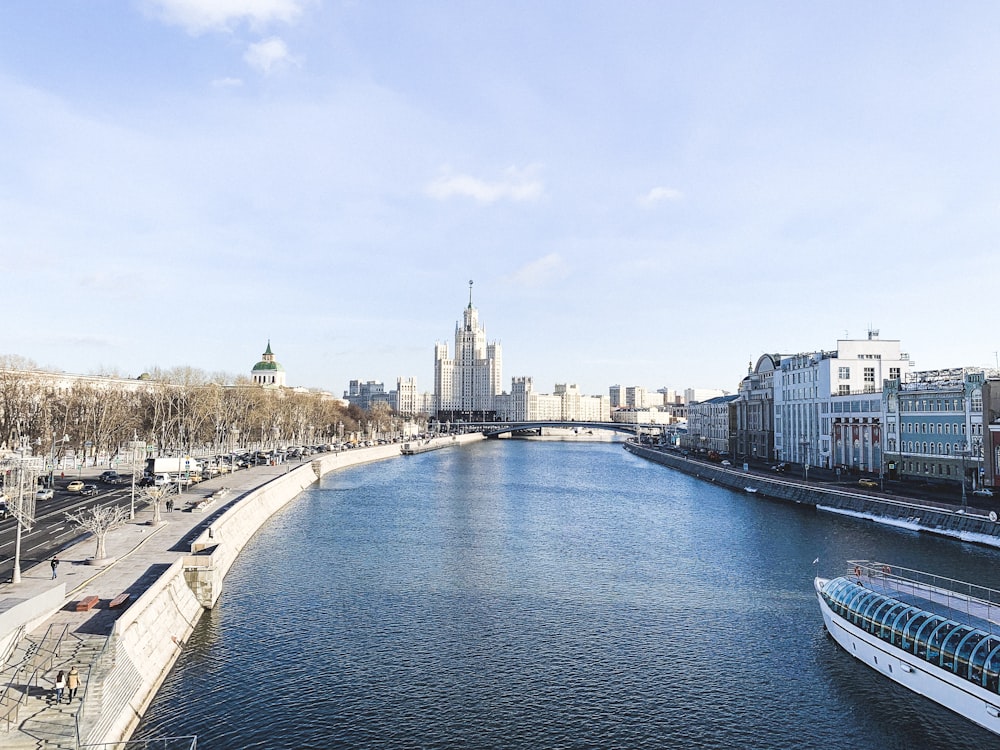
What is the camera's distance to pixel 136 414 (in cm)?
10312

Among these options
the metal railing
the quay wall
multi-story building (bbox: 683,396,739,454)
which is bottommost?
the metal railing

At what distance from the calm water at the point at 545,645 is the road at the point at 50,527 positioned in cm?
929

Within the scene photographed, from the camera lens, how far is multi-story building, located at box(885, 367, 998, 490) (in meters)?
62.6

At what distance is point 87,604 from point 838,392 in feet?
274

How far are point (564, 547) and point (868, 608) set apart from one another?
76.5 feet

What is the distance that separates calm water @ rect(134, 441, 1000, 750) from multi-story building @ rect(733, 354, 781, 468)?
171ft

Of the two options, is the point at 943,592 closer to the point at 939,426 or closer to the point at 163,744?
the point at 163,744

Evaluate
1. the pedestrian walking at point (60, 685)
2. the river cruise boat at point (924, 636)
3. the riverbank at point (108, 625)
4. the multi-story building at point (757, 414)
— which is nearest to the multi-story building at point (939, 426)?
the multi-story building at point (757, 414)

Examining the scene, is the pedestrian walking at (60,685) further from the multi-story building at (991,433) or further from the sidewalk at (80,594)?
the multi-story building at (991,433)

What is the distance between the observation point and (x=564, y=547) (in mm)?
48875

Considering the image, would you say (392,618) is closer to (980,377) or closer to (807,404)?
(980,377)

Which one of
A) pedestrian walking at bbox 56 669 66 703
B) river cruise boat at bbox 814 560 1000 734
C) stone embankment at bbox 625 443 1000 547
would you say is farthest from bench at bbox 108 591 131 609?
stone embankment at bbox 625 443 1000 547

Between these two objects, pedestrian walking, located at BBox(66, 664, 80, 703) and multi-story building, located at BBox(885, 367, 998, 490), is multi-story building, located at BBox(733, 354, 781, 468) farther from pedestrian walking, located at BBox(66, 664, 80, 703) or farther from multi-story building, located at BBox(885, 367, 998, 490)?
pedestrian walking, located at BBox(66, 664, 80, 703)

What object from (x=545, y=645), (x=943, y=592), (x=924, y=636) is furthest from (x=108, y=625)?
(x=943, y=592)
